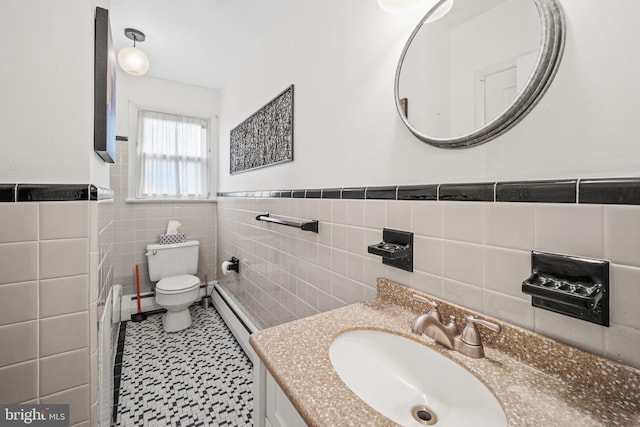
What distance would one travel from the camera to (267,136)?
1.98m

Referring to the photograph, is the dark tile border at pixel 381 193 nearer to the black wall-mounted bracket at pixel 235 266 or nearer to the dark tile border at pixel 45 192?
the dark tile border at pixel 45 192

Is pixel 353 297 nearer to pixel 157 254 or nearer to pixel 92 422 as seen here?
pixel 92 422

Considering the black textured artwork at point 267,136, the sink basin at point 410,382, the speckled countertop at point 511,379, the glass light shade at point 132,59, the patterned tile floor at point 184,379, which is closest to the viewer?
the speckled countertop at point 511,379

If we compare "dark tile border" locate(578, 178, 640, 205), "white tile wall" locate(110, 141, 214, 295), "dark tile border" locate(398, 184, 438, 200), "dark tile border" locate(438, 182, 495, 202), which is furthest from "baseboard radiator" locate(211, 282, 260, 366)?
"dark tile border" locate(578, 178, 640, 205)

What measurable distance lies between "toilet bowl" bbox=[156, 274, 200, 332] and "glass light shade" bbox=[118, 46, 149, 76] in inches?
71.5

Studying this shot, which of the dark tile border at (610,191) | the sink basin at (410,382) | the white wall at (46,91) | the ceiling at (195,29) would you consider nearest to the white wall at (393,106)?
the dark tile border at (610,191)

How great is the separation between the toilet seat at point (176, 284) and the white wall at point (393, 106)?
1173 millimetres

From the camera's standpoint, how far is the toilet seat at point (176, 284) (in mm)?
2362

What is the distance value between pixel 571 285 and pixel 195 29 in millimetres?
2614

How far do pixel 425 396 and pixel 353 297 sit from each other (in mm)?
489

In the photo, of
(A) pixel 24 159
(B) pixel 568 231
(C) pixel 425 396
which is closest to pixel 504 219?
(B) pixel 568 231

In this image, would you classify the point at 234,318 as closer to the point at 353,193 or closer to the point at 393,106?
the point at 353,193

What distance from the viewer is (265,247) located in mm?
1999

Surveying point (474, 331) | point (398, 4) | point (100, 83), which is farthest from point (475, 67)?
point (100, 83)
